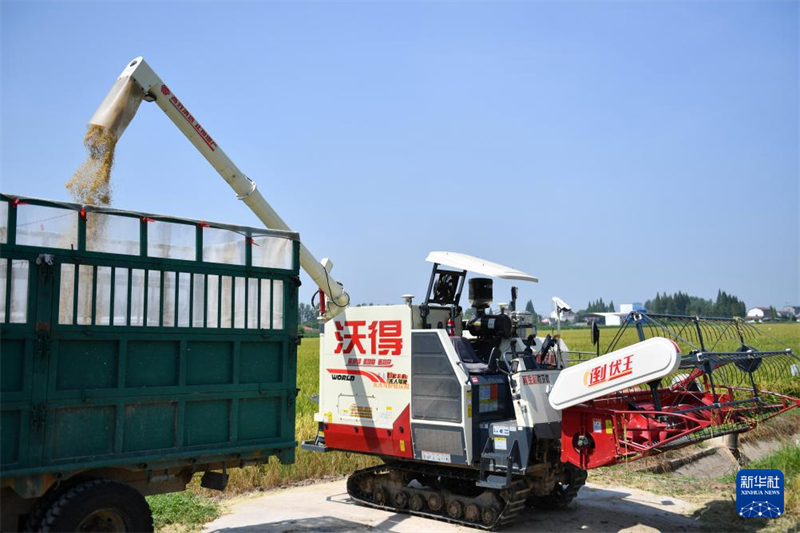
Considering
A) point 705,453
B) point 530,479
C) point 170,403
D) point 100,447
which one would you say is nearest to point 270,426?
point 170,403

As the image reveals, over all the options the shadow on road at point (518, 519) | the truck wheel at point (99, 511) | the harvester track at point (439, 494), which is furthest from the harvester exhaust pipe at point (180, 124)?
the truck wheel at point (99, 511)

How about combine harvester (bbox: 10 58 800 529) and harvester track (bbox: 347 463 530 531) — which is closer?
combine harvester (bbox: 10 58 800 529)

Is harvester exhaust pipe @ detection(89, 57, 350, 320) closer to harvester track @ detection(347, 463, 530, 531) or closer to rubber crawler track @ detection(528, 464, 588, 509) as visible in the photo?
harvester track @ detection(347, 463, 530, 531)

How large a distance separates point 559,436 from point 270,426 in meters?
3.60

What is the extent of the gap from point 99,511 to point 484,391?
4.59m

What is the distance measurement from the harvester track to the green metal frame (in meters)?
2.39

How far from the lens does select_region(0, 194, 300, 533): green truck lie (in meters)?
6.28

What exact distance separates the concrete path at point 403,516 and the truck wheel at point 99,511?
1877mm

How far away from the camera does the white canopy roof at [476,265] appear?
990 centimetres

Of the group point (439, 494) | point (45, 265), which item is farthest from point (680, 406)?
point (45, 265)

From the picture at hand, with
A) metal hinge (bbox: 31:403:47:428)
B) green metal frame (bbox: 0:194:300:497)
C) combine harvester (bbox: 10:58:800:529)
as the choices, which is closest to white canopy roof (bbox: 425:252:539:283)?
combine harvester (bbox: 10:58:800:529)

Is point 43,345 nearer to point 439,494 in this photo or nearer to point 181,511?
point 181,511

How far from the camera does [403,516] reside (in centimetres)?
982

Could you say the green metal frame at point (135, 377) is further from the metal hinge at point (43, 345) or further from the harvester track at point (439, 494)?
the harvester track at point (439, 494)
